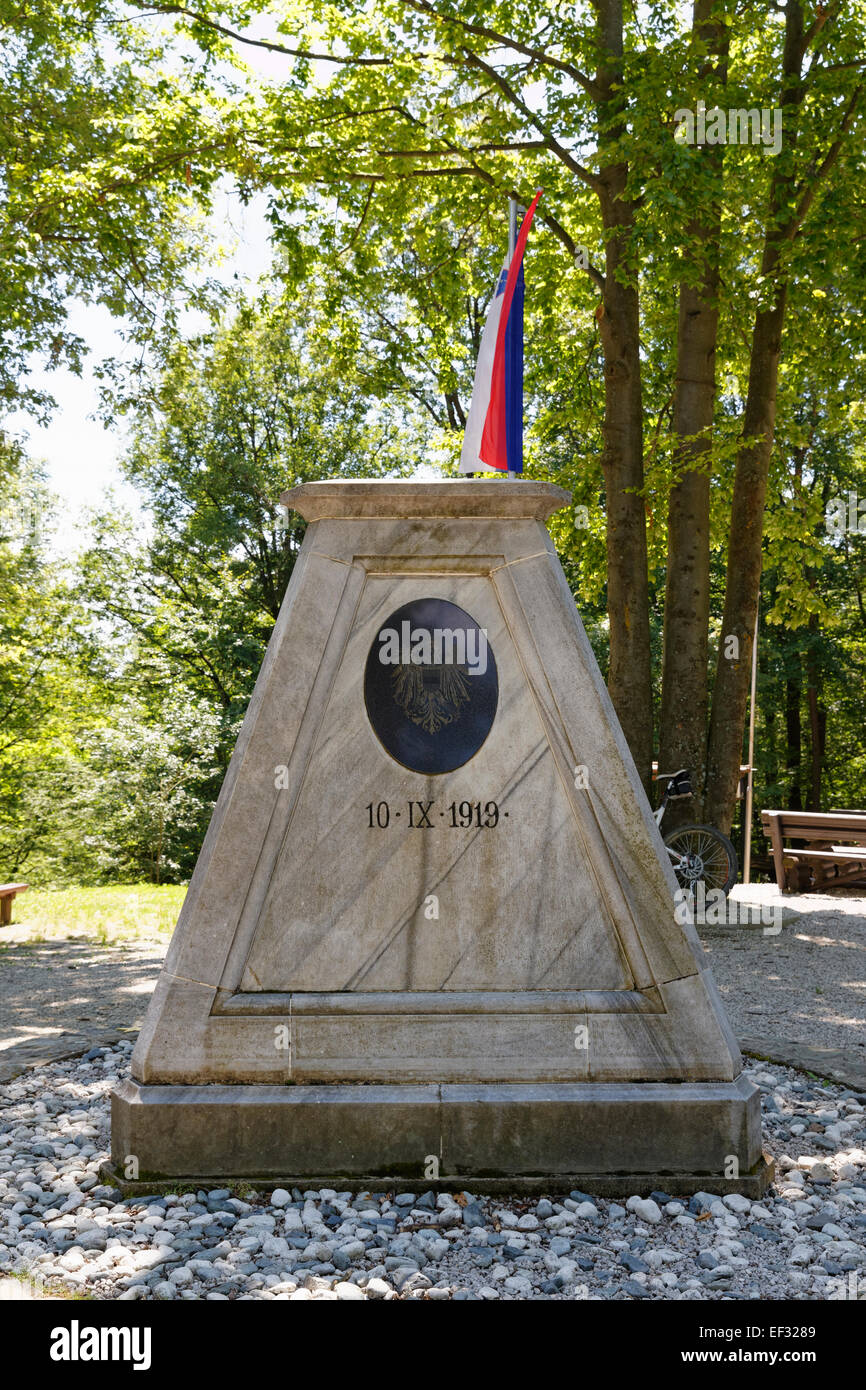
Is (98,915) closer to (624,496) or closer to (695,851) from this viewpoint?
(695,851)

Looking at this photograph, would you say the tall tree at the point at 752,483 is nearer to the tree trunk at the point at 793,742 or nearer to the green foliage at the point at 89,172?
the green foliage at the point at 89,172

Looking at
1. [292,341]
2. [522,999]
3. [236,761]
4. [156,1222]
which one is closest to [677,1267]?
[522,999]

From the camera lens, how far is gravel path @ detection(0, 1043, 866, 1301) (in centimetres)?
320

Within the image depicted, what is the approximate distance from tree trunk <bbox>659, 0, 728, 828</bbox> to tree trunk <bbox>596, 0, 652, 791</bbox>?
1.12 ft

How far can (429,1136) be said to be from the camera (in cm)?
392

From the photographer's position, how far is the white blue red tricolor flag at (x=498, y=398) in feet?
17.3

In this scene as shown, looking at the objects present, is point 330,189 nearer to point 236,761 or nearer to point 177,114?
point 177,114

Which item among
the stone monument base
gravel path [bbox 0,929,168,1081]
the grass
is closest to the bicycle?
gravel path [bbox 0,929,168,1081]

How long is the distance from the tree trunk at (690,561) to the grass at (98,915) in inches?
233

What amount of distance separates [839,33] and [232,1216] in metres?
10.9

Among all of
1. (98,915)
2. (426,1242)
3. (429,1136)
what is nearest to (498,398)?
(429,1136)

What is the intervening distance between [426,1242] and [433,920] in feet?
3.73

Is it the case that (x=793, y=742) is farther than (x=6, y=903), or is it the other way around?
(x=793, y=742)
